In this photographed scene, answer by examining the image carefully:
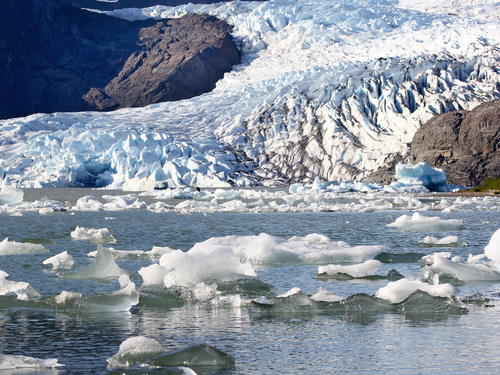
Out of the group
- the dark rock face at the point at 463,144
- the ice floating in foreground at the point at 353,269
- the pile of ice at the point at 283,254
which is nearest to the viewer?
the ice floating in foreground at the point at 353,269

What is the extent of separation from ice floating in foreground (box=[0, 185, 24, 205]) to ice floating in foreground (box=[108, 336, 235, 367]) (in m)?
17.2

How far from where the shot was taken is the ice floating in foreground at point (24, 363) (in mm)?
3318

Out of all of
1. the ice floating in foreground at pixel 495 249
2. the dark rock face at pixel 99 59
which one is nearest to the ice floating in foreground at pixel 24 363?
the ice floating in foreground at pixel 495 249

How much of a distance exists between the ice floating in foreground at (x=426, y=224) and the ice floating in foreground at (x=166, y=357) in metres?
9.34

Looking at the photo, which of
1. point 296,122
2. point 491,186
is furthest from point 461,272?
point 296,122

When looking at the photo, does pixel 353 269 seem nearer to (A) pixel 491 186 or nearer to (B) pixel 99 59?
(A) pixel 491 186

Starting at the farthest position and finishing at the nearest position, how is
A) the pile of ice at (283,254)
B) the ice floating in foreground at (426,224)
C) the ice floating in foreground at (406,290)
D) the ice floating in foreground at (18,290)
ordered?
the ice floating in foreground at (426,224) < the pile of ice at (283,254) < the ice floating in foreground at (18,290) < the ice floating in foreground at (406,290)

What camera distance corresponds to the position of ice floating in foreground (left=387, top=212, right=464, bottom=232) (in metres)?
11.8

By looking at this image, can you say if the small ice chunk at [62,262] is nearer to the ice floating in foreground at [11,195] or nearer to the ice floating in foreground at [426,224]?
the ice floating in foreground at [426,224]

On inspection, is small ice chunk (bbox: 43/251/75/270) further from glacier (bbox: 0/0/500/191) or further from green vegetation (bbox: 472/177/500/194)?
glacier (bbox: 0/0/500/191)

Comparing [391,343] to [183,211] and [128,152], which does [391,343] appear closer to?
[183,211]

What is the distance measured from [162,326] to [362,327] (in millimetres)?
1586

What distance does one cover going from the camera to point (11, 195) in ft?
64.7

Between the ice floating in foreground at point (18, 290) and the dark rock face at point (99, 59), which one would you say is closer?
the ice floating in foreground at point (18, 290)
